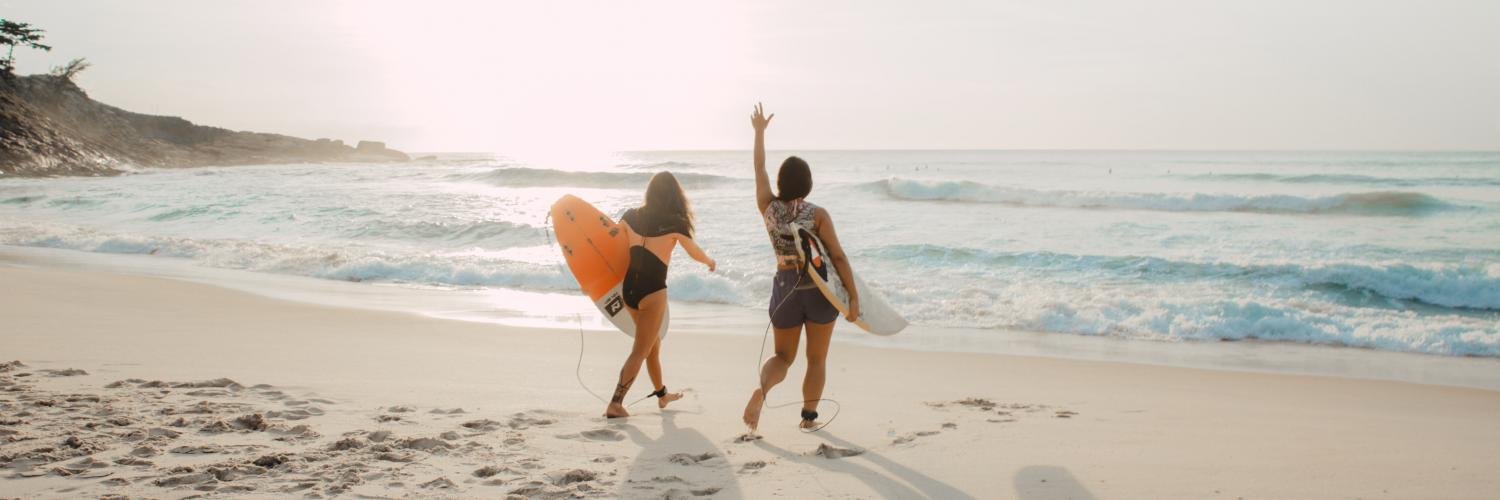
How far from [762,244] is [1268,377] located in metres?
9.52

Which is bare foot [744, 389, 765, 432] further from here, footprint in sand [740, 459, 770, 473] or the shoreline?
the shoreline

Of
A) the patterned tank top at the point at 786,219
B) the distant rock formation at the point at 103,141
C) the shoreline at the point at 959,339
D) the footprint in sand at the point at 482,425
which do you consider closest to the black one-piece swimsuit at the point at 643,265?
the patterned tank top at the point at 786,219

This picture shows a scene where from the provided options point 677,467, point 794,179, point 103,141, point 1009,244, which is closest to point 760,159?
point 794,179

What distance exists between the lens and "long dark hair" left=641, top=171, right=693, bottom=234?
4867mm

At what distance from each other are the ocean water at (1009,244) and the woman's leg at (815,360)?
274cm

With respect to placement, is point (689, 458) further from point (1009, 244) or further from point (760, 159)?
point (1009, 244)

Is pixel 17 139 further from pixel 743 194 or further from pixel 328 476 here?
pixel 328 476

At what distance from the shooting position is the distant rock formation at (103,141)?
129 ft

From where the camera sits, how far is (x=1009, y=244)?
1580 cm

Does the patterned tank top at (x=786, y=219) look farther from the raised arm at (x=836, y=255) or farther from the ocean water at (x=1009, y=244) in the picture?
the ocean water at (x=1009, y=244)

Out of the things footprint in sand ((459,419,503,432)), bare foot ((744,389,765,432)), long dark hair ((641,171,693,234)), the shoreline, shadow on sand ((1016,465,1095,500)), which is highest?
long dark hair ((641,171,693,234))

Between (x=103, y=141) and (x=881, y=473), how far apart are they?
5830 centimetres

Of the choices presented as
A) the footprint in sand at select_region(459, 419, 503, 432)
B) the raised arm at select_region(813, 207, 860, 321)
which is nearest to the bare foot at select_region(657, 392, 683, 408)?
the footprint in sand at select_region(459, 419, 503, 432)

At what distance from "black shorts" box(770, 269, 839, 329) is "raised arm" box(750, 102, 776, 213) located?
0.37 metres
